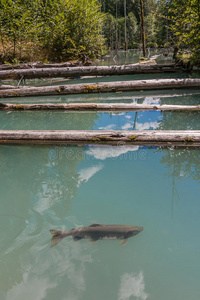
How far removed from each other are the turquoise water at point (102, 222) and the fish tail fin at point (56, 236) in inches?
1.8

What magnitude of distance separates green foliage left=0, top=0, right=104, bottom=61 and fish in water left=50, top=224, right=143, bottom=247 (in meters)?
17.7

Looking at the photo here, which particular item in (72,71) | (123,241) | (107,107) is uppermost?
(72,71)

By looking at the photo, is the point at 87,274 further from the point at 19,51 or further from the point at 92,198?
the point at 19,51

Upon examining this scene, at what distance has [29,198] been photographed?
2879mm

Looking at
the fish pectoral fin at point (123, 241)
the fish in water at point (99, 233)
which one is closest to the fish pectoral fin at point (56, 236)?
the fish in water at point (99, 233)

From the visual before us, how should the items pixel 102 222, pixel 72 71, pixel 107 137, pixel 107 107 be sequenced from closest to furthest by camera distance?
pixel 102 222, pixel 107 137, pixel 107 107, pixel 72 71

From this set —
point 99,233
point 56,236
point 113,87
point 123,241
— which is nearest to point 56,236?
point 56,236

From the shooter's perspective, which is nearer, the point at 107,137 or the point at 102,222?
the point at 102,222

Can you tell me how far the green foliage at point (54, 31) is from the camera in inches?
651

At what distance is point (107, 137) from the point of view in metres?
4.44

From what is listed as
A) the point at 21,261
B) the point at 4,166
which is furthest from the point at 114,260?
the point at 4,166

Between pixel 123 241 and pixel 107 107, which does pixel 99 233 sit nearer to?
pixel 123 241

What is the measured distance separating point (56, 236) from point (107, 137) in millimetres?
2612

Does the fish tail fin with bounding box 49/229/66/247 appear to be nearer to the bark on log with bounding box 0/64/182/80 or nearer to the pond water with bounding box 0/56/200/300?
the pond water with bounding box 0/56/200/300
